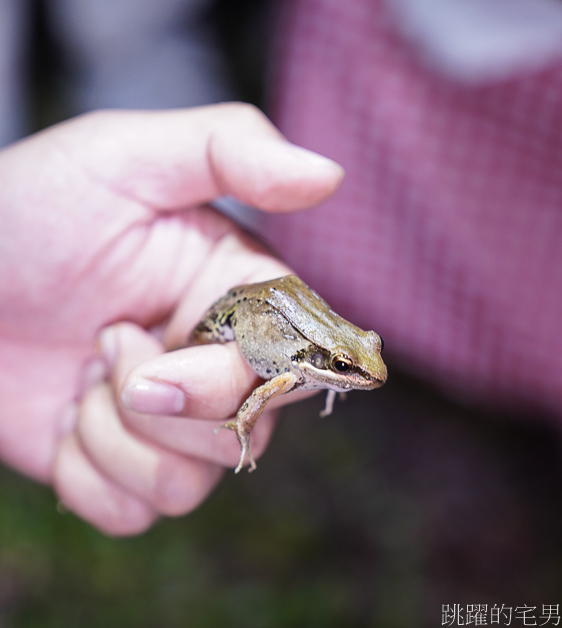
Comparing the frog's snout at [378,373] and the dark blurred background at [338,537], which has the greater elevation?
the frog's snout at [378,373]

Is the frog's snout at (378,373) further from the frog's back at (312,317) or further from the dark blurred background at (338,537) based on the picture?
the dark blurred background at (338,537)

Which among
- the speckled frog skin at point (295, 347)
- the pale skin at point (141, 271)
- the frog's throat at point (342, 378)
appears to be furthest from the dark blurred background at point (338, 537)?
the frog's throat at point (342, 378)

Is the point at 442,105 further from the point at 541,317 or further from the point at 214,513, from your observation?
the point at 214,513

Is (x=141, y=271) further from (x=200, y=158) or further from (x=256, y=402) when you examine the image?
(x=256, y=402)

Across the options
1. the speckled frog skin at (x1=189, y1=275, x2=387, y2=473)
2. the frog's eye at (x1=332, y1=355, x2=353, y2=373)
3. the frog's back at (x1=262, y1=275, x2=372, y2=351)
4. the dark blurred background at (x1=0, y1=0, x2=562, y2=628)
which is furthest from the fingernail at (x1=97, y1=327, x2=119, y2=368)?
the dark blurred background at (x1=0, y1=0, x2=562, y2=628)

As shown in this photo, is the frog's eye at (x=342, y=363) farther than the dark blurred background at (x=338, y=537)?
No

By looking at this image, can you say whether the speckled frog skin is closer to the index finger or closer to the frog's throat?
the frog's throat
